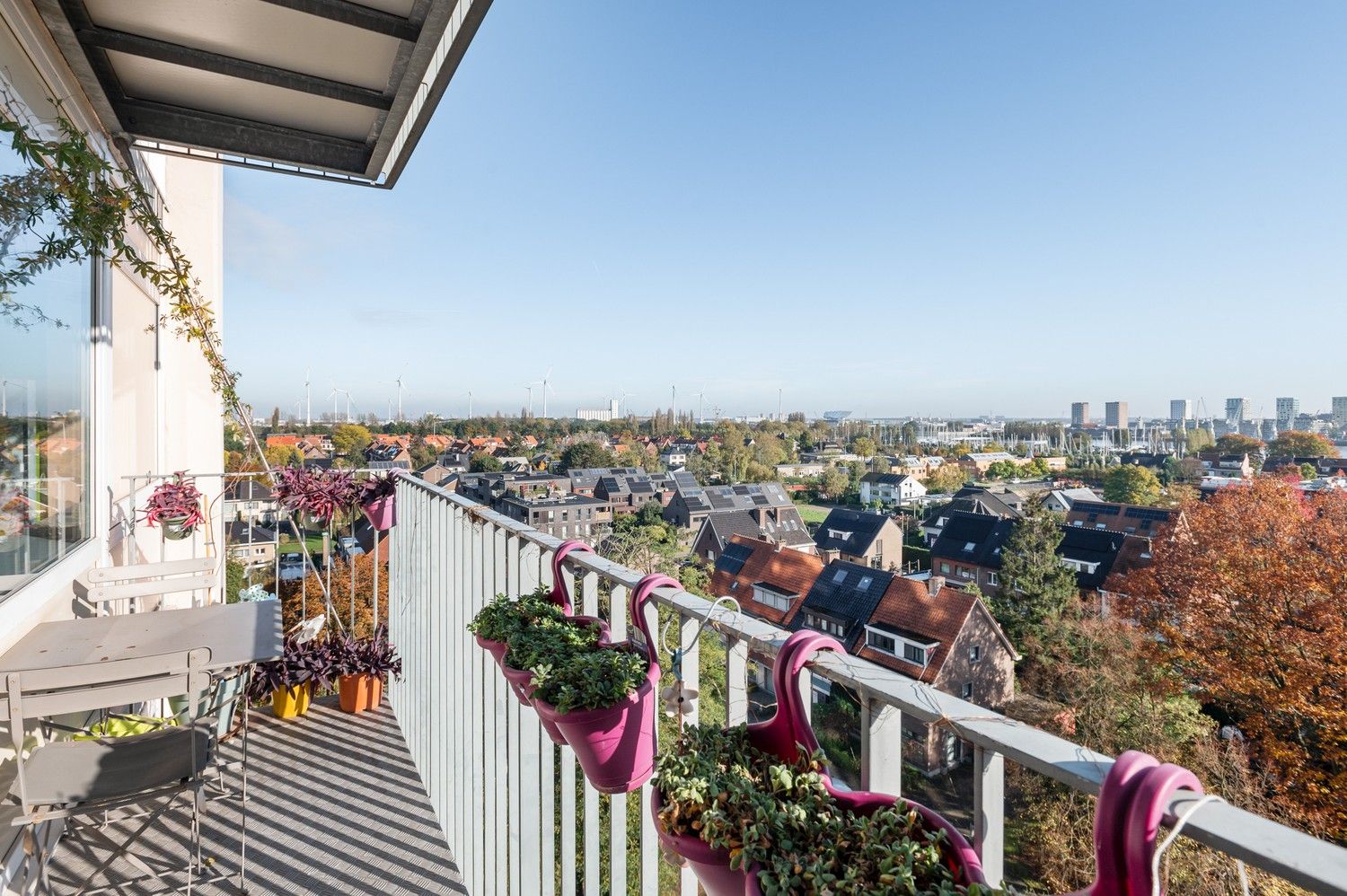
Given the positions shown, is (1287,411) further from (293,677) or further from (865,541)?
(293,677)

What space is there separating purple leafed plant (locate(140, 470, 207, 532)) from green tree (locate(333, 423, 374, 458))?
712 inches

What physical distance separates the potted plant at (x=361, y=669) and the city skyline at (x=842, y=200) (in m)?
2.24

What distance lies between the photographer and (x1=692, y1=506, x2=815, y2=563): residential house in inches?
927

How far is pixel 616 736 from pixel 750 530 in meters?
24.1

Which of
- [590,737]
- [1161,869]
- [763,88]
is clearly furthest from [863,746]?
[763,88]

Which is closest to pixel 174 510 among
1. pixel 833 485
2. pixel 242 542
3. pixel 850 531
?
pixel 242 542

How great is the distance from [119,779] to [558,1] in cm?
489

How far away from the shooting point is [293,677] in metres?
2.80

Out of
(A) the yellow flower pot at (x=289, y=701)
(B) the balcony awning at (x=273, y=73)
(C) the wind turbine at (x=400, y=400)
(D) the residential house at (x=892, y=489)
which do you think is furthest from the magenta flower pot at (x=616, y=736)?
(D) the residential house at (x=892, y=489)

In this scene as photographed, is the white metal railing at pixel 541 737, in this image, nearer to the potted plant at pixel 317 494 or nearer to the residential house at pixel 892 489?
the potted plant at pixel 317 494

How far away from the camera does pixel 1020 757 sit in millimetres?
482

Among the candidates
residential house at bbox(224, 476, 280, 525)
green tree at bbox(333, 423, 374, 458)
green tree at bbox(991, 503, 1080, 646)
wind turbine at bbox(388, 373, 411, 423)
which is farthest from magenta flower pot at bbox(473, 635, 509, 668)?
wind turbine at bbox(388, 373, 411, 423)

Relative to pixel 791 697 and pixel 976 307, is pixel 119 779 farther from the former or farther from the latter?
pixel 976 307

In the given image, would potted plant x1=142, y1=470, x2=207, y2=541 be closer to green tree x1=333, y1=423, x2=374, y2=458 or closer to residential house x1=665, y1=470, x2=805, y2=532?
green tree x1=333, y1=423, x2=374, y2=458
